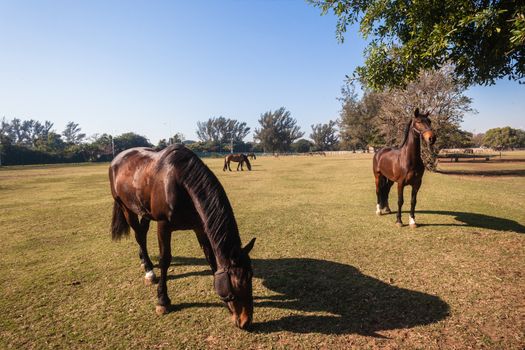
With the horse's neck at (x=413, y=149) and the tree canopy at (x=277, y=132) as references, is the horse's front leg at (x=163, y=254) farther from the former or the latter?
the tree canopy at (x=277, y=132)

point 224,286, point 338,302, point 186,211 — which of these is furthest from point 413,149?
point 224,286

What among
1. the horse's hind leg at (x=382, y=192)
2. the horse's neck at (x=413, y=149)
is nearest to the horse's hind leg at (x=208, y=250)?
the horse's neck at (x=413, y=149)

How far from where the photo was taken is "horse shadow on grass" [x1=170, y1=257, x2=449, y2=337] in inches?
142

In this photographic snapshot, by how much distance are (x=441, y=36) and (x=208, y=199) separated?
451 centimetres

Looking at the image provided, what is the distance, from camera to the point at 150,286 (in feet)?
15.7

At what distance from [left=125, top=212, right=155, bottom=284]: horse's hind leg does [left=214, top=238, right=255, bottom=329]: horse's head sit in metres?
2.34

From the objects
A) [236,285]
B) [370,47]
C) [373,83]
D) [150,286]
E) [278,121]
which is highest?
[278,121]

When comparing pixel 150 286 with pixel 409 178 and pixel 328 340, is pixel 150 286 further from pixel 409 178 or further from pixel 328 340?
pixel 409 178

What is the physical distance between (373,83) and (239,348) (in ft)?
20.4

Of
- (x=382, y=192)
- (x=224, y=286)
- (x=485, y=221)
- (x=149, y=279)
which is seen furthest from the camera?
(x=382, y=192)

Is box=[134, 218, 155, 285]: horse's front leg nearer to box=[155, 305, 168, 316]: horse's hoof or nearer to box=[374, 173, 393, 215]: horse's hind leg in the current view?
box=[155, 305, 168, 316]: horse's hoof

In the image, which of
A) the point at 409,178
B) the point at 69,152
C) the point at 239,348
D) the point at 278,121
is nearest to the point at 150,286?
the point at 239,348

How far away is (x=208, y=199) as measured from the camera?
362 cm

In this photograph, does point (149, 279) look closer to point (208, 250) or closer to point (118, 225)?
point (118, 225)
